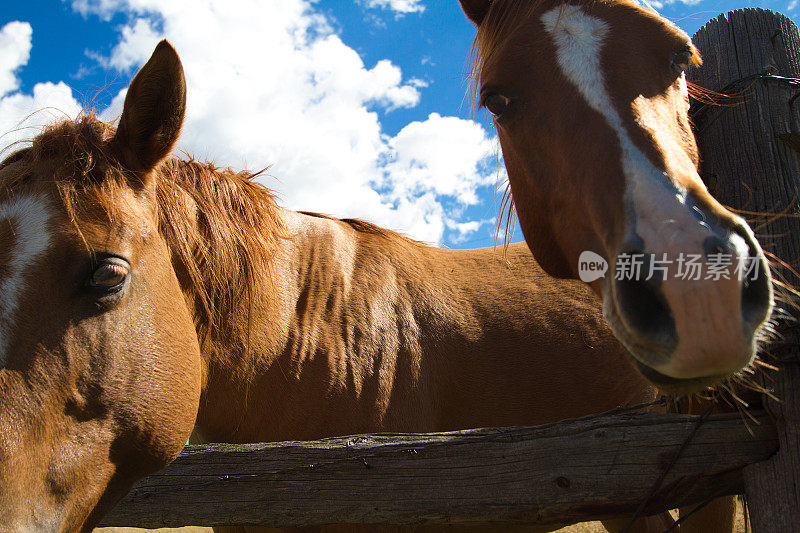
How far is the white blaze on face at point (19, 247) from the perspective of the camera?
145 cm

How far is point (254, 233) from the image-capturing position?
223cm

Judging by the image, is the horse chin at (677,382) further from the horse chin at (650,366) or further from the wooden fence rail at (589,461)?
the wooden fence rail at (589,461)

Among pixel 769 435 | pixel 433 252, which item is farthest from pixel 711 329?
pixel 433 252

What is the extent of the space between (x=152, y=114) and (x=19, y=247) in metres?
0.65

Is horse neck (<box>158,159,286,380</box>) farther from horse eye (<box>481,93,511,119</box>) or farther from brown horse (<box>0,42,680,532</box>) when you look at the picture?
horse eye (<box>481,93,511,119</box>)

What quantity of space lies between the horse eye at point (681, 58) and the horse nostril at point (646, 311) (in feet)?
3.27

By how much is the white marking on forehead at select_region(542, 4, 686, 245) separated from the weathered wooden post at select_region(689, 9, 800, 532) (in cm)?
49

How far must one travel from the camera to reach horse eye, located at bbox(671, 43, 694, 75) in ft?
5.66

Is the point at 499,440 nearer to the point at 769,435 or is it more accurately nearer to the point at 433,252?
the point at 769,435

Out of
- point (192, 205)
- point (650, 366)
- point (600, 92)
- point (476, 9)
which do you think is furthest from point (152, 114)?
point (650, 366)

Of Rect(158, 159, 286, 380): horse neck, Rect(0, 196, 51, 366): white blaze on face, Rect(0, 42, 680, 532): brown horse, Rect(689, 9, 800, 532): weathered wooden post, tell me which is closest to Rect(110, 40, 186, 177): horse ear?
Rect(0, 42, 680, 532): brown horse

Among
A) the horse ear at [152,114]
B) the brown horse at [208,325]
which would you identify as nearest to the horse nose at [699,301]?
the brown horse at [208,325]

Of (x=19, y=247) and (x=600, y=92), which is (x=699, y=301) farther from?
(x=19, y=247)

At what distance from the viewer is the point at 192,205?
209 centimetres
